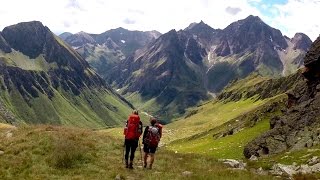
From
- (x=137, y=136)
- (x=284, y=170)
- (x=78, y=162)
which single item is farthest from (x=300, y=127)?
(x=78, y=162)

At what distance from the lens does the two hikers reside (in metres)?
30.6

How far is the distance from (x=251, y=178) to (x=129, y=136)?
29.7 ft

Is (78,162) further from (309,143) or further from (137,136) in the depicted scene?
(309,143)

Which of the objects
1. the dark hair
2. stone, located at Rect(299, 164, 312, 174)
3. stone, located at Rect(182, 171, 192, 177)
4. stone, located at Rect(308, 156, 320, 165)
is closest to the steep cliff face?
stone, located at Rect(308, 156, 320, 165)

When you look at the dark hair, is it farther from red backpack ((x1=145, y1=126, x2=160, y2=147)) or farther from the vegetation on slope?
the vegetation on slope

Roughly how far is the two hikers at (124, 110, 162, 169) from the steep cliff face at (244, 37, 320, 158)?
15851mm

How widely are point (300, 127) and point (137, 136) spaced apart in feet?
70.2

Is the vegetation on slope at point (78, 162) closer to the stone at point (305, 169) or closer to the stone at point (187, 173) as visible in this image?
the stone at point (187, 173)

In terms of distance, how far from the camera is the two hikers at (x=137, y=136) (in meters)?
30.6

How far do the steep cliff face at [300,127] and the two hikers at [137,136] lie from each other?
52.0 ft

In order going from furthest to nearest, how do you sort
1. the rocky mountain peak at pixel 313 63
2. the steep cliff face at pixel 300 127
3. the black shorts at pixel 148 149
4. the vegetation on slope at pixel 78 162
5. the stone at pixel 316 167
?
the rocky mountain peak at pixel 313 63 < the steep cliff face at pixel 300 127 < the black shorts at pixel 148 149 < the stone at pixel 316 167 < the vegetation on slope at pixel 78 162

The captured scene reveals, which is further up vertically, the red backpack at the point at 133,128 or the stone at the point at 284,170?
the red backpack at the point at 133,128

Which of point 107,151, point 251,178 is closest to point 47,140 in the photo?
point 107,151

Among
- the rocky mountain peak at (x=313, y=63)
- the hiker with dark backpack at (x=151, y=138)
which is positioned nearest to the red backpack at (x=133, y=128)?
the hiker with dark backpack at (x=151, y=138)
